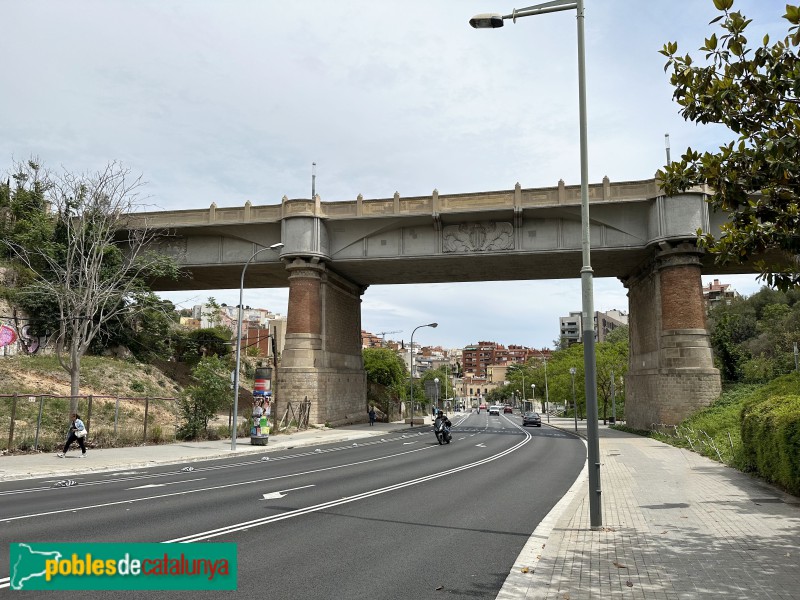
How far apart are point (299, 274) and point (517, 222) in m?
13.6

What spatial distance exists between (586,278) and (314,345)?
28498mm

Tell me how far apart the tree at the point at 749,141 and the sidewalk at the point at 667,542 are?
3.56m

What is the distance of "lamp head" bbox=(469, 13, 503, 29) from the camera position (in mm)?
9539

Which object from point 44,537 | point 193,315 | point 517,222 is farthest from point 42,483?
point 193,315

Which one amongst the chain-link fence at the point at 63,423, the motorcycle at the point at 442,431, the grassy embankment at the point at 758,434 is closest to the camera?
the grassy embankment at the point at 758,434

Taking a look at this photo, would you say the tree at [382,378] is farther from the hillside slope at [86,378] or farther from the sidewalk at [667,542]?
the sidewalk at [667,542]

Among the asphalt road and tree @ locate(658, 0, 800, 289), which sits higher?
tree @ locate(658, 0, 800, 289)

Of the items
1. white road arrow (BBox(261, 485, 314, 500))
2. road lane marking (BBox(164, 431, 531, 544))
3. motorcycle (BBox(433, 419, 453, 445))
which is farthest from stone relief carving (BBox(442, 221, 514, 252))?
white road arrow (BBox(261, 485, 314, 500))

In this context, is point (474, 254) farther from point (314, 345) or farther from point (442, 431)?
point (314, 345)

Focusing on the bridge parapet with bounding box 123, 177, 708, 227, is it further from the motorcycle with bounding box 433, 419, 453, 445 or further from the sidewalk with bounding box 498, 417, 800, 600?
the sidewalk with bounding box 498, 417, 800, 600

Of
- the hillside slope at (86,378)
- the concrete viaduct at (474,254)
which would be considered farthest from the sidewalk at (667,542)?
the hillside slope at (86,378)

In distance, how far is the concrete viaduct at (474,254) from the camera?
31469mm

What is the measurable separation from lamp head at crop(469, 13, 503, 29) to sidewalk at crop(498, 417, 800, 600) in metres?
7.96

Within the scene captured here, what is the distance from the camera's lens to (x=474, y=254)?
34719 millimetres
